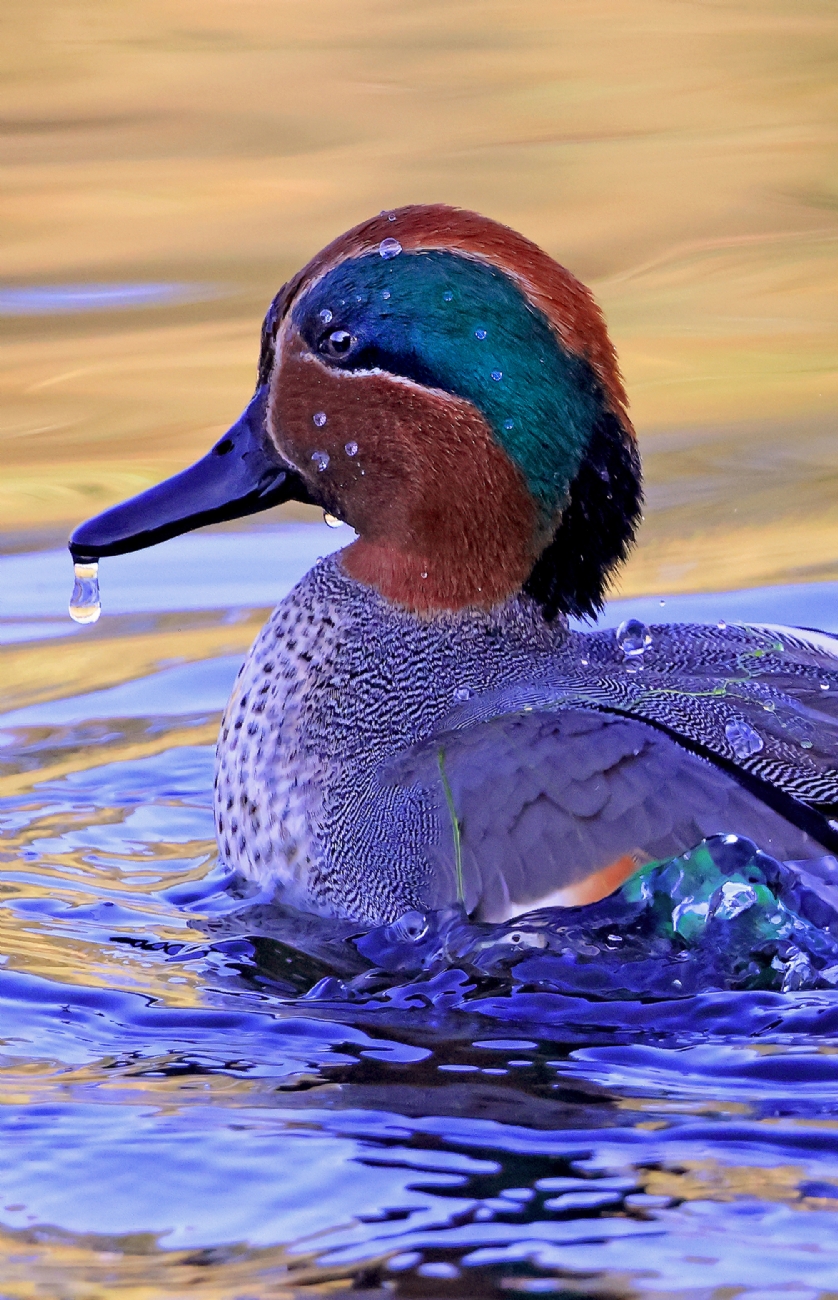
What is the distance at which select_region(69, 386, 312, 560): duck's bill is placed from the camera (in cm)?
562

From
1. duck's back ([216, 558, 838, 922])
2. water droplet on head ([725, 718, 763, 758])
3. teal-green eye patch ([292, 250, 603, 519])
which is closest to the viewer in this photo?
duck's back ([216, 558, 838, 922])

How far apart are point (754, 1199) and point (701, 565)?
4.73 m

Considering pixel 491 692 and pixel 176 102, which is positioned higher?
pixel 176 102

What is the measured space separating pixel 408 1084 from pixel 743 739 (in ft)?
3.80

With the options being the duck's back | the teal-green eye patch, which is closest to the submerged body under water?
the duck's back

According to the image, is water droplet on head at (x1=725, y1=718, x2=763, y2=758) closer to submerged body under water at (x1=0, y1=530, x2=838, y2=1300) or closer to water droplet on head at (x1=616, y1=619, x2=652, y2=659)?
submerged body under water at (x1=0, y1=530, x2=838, y2=1300)

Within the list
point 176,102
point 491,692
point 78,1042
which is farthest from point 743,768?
point 176,102

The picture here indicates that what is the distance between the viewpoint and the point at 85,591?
5.68 m

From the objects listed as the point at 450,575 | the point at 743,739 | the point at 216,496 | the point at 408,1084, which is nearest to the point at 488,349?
the point at 450,575

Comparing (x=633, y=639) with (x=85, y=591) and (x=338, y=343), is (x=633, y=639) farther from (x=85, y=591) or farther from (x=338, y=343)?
(x=85, y=591)

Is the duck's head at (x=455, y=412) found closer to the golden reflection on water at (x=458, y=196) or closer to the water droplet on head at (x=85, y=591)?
the water droplet on head at (x=85, y=591)

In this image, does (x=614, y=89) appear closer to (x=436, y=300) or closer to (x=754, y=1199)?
(x=436, y=300)

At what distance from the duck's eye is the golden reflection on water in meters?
2.89

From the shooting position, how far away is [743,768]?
4.71m
